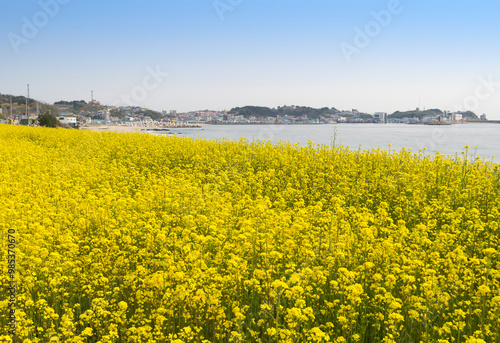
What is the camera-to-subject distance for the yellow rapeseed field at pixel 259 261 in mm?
4621

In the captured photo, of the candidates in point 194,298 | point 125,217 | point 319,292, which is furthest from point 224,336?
point 125,217

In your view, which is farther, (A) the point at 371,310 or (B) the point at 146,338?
(A) the point at 371,310

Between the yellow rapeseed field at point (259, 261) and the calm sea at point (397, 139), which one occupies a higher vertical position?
the calm sea at point (397, 139)

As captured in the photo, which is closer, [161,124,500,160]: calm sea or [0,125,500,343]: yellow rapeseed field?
[0,125,500,343]: yellow rapeseed field

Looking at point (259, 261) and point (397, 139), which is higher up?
point (397, 139)

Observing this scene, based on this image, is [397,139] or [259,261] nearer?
[259,261]

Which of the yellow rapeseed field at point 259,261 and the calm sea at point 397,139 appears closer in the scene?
the yellow rapeseed field at point 259,261

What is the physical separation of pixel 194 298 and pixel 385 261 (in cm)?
288

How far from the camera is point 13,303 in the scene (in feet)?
15.9

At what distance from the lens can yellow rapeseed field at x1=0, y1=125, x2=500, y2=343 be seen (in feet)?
15.2

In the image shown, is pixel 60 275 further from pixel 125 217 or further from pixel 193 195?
pixel 193 195

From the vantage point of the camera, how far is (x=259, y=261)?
5.96 metres

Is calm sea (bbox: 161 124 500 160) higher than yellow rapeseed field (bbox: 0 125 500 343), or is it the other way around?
calm sea (bbox: 161 124 500 160)

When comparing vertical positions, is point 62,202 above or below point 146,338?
above
